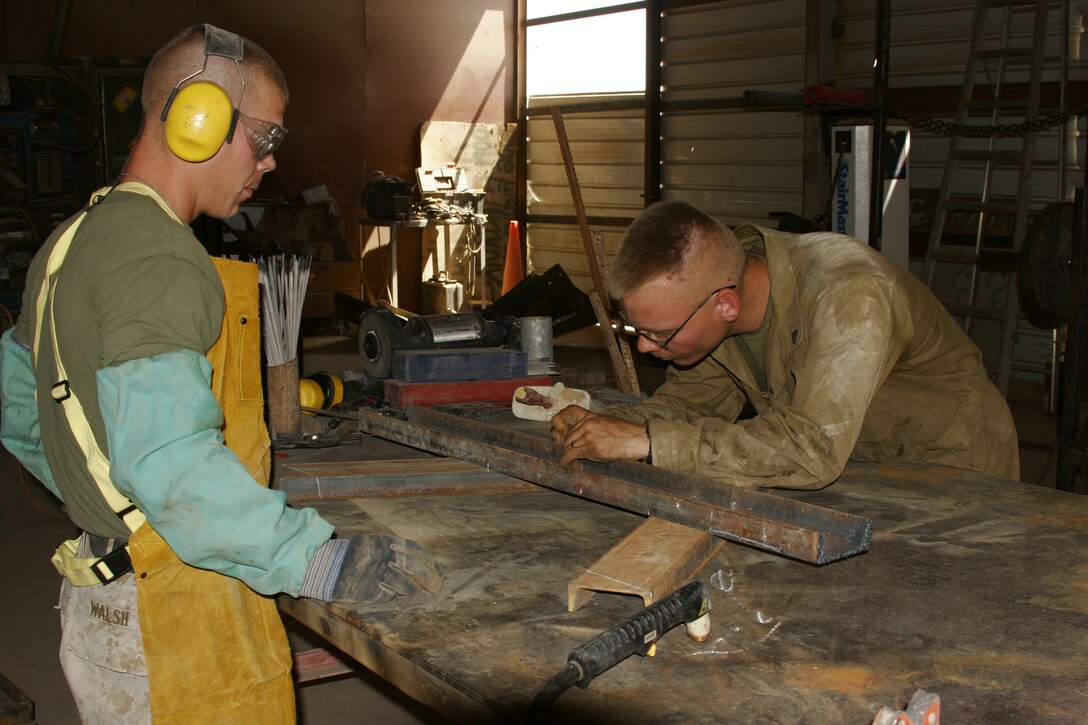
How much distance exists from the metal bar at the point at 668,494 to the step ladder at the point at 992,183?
4814 mm

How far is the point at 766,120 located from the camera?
353 inches

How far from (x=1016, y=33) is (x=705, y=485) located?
6522 mm

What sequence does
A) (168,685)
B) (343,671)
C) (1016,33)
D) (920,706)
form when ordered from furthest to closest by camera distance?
(1016,33) < (343,671) < (168,685) < (920,706)

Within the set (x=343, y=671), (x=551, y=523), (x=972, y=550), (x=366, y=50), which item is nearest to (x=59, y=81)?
(x=366, y=50)

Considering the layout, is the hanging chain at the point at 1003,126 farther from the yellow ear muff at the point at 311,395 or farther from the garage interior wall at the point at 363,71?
the garage interior wall at the point at 363,71

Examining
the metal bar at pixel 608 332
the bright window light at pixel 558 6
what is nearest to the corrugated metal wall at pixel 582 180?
the bright window light at pixel 558 6

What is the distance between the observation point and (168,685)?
5.71ft

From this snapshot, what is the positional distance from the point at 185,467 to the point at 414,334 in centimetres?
207

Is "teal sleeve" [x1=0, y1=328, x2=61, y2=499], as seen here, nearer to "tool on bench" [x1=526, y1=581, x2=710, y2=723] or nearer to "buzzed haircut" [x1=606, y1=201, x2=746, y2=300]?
"tool on bench" [x1=526, y1=581, x2=710, y2=723]

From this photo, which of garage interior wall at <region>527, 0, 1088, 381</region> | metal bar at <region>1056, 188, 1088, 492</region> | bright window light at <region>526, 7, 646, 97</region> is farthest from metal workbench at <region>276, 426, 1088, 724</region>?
bright window light at <region>526, 7, 646, 97</region>

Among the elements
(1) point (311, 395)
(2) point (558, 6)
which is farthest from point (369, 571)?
(2) point (558, 6)

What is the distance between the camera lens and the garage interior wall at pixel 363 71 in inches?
390

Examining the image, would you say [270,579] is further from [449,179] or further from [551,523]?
[449,179]

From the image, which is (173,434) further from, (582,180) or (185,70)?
(582,180)
